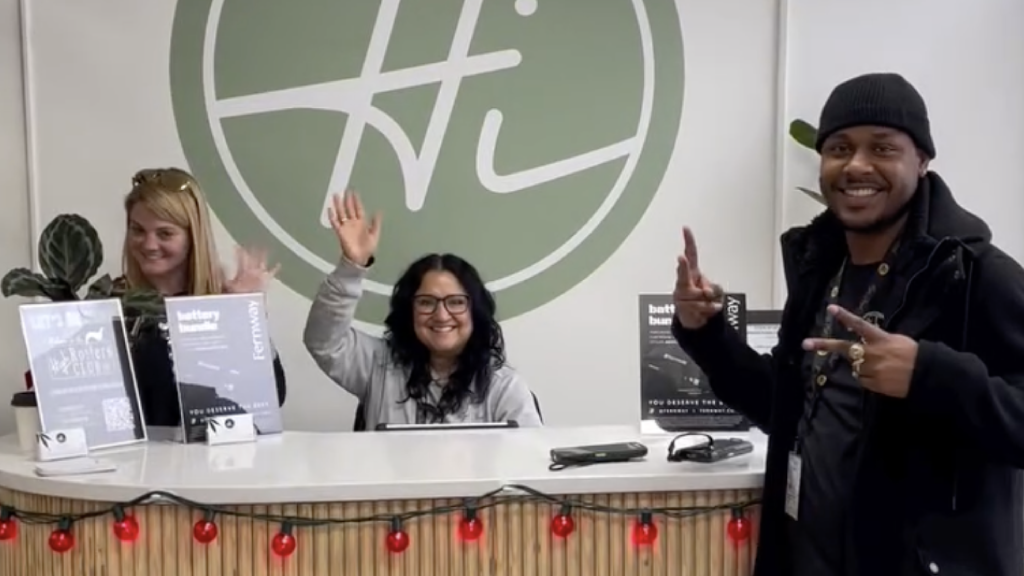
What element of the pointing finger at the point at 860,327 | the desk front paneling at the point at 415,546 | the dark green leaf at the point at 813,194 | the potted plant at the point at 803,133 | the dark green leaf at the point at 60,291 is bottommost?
the desk front paneling at the point at 415,546

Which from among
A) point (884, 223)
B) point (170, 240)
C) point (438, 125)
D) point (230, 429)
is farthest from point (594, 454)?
point (438, 125)

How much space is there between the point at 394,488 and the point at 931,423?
0.89 m

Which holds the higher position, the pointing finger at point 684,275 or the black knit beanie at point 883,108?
the black knit beanie at point 883,108

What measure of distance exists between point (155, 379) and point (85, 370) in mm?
238

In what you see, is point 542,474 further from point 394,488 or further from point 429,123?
point 429,123

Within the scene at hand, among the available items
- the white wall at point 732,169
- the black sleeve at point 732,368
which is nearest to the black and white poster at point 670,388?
the black sleeve at point 732,368

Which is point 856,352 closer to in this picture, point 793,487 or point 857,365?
point 857,365

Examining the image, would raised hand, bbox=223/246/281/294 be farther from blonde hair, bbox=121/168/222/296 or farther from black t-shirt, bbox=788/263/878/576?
black t-shirt, bbox=788/263/878/576

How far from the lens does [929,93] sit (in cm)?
351

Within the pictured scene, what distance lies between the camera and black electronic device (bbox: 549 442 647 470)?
1809 mm

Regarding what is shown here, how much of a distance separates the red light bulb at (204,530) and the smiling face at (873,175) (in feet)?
3.96

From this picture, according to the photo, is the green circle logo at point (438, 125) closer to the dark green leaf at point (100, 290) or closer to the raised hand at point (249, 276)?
the raised hand at point (249, 276)

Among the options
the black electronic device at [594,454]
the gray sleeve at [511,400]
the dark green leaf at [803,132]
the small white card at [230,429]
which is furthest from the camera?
the dark green leaf at [803,132]

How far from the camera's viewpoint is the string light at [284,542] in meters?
1.68
